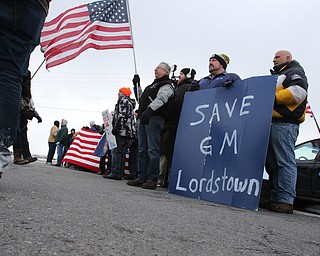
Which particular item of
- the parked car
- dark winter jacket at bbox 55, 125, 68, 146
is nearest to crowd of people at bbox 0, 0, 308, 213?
the parked car

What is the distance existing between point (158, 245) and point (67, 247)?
0.37 meters

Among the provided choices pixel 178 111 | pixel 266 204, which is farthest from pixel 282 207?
pixel 178 111

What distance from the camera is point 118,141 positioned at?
6672 millimetres

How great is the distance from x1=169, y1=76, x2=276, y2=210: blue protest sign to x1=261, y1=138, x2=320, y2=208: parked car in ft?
3.30

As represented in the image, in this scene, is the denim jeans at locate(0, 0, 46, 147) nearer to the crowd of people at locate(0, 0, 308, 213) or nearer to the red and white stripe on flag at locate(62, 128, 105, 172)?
the crowd of people at locate(0, 0, 308, 213)

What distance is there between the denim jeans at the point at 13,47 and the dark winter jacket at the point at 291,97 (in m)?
2.47

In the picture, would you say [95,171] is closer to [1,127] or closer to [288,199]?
[288,199]

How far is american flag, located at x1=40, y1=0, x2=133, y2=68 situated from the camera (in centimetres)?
758

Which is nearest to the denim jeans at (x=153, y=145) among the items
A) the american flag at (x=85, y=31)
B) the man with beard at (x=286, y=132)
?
the man with beard at (x=286, y=132)

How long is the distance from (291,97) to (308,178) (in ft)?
5.79

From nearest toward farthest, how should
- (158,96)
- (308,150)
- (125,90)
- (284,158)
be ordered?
(284,158) < (158,96) < (308,150) < (125,90)

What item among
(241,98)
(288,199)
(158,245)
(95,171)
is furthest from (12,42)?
(95,171)

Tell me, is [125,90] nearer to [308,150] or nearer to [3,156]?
[308,150]

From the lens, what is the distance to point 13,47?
2.51m
